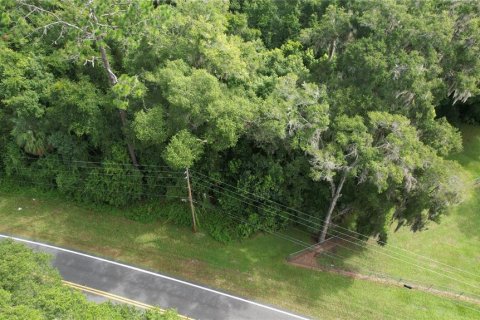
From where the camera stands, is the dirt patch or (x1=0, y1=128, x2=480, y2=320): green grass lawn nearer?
(x1=0, y1=128, x2=480, y2=320): green grass lawn

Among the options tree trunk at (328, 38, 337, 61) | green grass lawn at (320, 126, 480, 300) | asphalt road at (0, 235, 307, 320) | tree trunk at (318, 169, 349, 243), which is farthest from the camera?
tree trunk at (328, 38, 337, 61)

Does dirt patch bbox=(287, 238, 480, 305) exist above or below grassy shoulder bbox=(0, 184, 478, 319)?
above

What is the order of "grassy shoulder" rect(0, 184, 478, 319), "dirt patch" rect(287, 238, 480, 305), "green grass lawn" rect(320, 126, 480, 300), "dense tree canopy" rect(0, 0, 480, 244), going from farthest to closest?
"green grass lawn" rect(320, 126, 480, 300)
"dirt patch" rect(287, 238, 480, 305)
"grassy shoulder" rect(0, 184, 478, 319)
"dense tree canopy" rect(0, 0, 480, 244)

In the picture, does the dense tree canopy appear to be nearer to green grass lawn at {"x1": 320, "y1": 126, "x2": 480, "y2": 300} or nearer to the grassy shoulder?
the grassy shoulder

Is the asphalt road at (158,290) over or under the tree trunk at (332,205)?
under

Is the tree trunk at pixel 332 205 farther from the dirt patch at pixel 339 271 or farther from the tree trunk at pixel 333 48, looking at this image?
the tree trunk at pixel 333 48

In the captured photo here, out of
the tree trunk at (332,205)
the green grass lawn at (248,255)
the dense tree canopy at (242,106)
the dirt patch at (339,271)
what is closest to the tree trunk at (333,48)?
the dense tree canopy at (242,106)

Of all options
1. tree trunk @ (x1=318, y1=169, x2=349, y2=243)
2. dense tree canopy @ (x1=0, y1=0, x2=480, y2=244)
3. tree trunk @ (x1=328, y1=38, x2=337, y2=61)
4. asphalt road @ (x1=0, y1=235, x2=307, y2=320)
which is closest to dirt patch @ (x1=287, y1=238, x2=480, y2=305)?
tree trunk @ (x1=318, y1=169, x2=349, y2=243)
